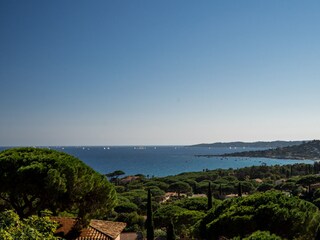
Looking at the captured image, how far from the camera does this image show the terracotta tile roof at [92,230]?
55.2ft

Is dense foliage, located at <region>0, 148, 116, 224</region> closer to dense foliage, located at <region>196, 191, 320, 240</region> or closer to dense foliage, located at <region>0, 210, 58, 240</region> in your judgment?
dense foliage, located at <region>196, 191, 320, 240</region>

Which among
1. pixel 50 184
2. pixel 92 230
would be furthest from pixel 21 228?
pixel 92 230

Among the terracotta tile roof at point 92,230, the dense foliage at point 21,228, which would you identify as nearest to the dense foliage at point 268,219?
the terracotta tile roof at point 92,230

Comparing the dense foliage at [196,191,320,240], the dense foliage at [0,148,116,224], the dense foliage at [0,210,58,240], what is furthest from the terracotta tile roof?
the dense foliage at [0,210,58,240]

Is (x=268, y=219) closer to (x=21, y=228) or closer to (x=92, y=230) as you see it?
(x=92, y=230)

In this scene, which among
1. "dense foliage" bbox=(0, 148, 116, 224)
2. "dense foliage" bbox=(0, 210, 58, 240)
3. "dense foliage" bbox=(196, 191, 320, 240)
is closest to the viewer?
"dense foliage" bbox=(0, 210, 58, 240)

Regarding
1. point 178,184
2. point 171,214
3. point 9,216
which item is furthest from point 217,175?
point 9,216

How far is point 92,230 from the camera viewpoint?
17.6 metres

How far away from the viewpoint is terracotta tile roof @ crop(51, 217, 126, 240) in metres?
16.8

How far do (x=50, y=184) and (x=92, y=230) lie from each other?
383 cm

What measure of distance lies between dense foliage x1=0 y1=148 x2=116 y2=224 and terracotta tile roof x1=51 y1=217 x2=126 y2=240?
78cm

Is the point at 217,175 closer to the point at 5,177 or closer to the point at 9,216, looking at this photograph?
the point at 5,177

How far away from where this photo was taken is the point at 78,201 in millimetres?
17125

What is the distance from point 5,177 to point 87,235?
15.3 ft
